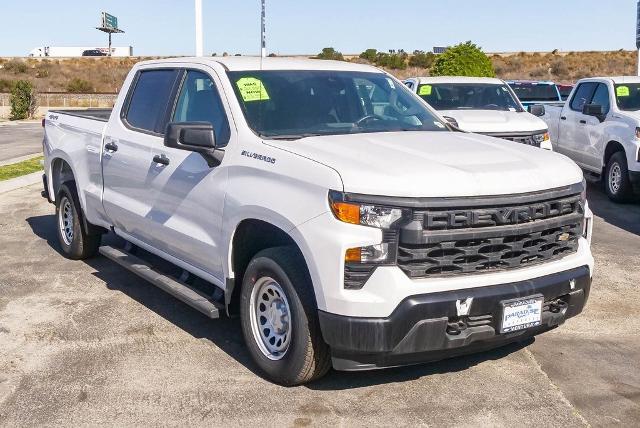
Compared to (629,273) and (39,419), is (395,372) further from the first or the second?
(629,273)

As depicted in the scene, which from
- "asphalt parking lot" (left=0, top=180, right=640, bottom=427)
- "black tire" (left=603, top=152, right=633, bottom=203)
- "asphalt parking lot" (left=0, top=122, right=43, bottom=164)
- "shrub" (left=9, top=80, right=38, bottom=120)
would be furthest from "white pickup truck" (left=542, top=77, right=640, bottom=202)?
"shrub" (left=9, top=80, right=38, bottom=120)

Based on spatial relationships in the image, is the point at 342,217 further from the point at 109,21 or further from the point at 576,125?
the point at 109,21

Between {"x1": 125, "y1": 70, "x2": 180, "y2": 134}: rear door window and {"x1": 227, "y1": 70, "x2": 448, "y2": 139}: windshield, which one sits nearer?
{"x1": 227, "y1": 70, "x2": 448, "y2": 139}: windshield

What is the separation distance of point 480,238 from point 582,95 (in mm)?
9500

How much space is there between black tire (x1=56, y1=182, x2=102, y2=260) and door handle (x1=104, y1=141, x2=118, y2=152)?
3.81ft

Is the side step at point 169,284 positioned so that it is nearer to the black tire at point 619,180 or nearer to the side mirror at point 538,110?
the side mirror at point 538,110

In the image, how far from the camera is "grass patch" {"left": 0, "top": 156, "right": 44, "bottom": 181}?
46.3 feet

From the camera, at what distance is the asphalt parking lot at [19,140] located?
1862 cm

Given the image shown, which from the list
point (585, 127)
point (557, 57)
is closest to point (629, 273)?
point (585, 127)

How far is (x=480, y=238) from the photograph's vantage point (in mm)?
4336

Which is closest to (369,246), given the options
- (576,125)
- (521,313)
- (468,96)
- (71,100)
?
(521,313)

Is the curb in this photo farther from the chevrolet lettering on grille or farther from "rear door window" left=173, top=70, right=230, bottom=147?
the chevrolet lettering on grille

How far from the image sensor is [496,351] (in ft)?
17.9

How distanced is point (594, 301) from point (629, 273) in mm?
1122
